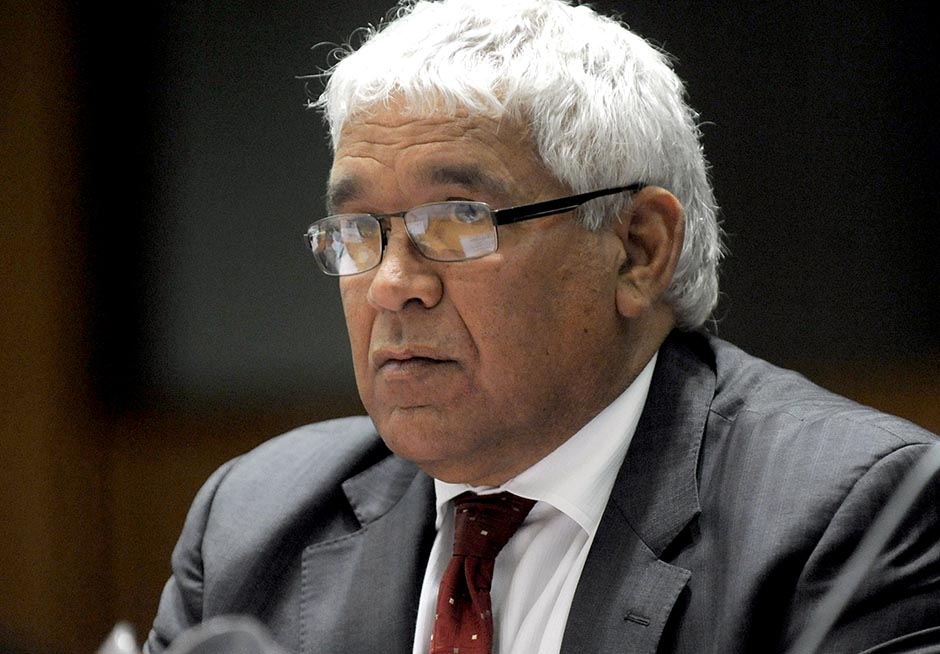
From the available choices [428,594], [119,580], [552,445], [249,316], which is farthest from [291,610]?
[119,580]

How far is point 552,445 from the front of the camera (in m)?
Answer: 1.89

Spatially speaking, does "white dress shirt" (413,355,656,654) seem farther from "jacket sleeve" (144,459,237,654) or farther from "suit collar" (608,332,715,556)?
"jacket sleeve" (144,459,237,654)

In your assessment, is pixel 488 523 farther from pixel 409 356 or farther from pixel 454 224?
pixel 454 224

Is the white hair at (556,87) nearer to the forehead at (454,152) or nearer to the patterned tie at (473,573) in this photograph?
the forehead at (454,152)

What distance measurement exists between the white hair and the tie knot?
0.46 meters

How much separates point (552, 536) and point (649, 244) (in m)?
0.50

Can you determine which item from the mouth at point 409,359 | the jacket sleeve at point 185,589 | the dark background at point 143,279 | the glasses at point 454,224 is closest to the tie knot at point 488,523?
the mouth at point 409,359

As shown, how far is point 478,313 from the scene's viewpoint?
5.89 feet

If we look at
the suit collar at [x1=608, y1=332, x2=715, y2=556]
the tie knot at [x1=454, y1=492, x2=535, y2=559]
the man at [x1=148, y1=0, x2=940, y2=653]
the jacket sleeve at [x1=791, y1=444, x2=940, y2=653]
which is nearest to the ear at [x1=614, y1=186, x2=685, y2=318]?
the man at [x1=148, y1=0, x2=940, y2=653]

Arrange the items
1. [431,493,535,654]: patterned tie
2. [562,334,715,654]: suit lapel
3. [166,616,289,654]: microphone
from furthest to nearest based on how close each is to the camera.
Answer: [431,493,535,654]: patterned tie, [562,334,715,654]: suit lapel, [166,616,289,654]: microphone

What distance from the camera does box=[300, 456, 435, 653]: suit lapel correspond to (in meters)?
1.92

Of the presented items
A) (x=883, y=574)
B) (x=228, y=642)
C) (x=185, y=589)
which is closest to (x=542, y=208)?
(x=883, y=574)

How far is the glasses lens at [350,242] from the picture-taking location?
1864 millimetres

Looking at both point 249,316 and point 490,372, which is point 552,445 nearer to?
point 490,372
